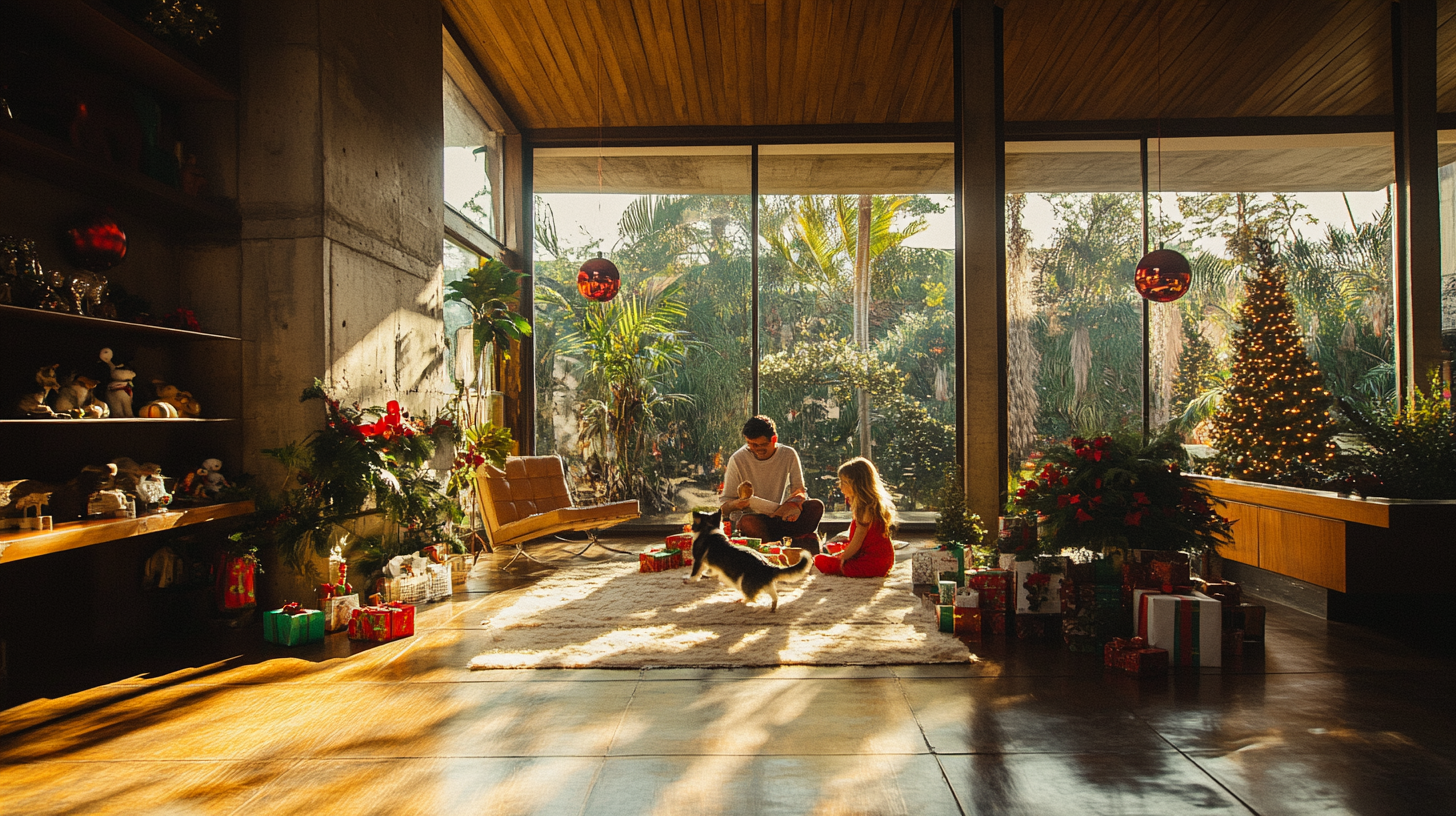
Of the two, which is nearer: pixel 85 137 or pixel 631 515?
pixel 85 137

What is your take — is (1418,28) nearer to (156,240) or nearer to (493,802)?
(493,802)

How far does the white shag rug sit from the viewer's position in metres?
3.38

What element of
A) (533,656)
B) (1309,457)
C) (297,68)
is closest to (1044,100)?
(1309,457)

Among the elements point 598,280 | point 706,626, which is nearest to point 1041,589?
point 706,626

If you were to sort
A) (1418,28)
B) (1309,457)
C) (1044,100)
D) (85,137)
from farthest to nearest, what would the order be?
(1044,100) → (1418,28) → (1309,457) → (85,137)

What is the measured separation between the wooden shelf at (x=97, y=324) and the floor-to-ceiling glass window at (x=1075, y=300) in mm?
6560

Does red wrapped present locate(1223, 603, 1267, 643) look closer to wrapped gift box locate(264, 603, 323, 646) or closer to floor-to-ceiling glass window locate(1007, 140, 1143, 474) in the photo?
floor-to-ceiling glass window locate(1007, 140, 1143, 474)

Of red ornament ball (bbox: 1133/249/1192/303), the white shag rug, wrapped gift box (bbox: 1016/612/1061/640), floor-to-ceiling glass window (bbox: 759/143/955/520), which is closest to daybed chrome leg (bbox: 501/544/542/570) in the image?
the white shag rug

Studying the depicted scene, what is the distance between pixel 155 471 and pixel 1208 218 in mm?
8697

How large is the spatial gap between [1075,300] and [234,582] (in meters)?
7.26

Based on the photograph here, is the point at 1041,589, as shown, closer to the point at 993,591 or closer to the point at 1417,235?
the point at 993,591

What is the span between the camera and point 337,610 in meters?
3.88

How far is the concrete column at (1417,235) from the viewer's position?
6.39 m

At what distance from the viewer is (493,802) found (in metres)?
2.09
